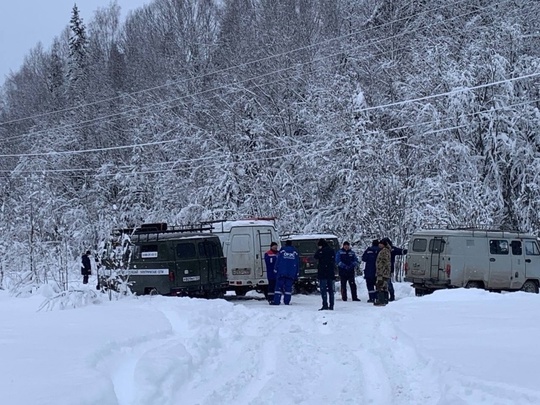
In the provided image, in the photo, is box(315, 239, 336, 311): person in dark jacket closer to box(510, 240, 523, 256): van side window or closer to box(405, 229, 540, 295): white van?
box(405, 229, 540, 295): white van

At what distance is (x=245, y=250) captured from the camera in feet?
79.3

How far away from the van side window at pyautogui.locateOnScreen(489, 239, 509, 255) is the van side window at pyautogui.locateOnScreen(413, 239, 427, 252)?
2.09 metres

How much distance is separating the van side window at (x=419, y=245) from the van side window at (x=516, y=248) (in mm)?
2960

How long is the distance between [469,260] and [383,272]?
3.88 meters

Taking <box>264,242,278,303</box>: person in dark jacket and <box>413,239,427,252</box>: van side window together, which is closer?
<box>264,242,278,303</box>: person in dark jacket

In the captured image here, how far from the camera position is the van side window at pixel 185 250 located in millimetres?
20766

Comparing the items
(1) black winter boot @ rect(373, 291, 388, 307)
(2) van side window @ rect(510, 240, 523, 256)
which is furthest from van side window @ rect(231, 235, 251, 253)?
(2) van side window @ rect(510, 240, 523, 256)

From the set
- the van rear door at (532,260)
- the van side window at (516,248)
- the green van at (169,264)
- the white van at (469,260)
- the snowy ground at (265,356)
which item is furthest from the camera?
the van rear door at (532,260)

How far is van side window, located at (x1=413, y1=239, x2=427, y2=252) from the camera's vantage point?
23000 mm

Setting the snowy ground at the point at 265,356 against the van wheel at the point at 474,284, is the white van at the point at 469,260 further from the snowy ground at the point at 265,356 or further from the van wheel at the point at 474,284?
the snowy ground at the point at 265,356

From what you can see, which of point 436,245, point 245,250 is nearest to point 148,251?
point 245,250

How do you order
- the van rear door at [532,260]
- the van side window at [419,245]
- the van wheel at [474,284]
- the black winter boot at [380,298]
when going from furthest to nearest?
1. the van rear door at [532,260]
2. the van side window at [419,245]
3. the van wheel at [474,284]
4. the black winter boot at [380,298]

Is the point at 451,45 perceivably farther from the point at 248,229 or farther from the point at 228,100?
the point at 248,229

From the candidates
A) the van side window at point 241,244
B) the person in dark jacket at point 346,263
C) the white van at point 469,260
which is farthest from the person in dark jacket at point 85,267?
the white van at point 469,260
